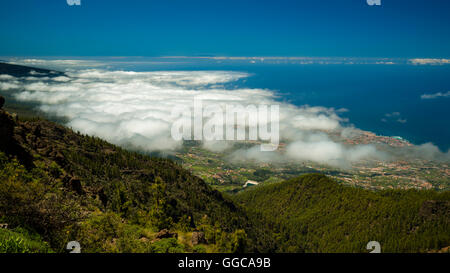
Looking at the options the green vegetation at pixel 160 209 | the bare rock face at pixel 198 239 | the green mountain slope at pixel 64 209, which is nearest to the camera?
the green mountain slope at pixel 64 209

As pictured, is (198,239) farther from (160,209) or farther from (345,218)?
(345,218)

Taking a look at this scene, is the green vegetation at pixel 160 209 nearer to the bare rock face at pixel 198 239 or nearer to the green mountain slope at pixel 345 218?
the bare rock face at pixel 198 239

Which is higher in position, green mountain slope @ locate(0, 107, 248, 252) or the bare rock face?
green mountain slope @ locate(0, 107, 248, 252)

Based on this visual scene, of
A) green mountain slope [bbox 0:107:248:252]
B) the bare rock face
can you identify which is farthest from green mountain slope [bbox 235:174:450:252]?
the bare rock face

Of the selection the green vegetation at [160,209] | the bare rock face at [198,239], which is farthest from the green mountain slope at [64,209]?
the bare rock face at [198,239]

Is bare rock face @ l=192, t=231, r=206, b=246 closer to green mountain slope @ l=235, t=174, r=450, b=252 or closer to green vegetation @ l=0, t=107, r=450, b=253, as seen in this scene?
green vegetation @ l=0, t=107, r=450, b=253

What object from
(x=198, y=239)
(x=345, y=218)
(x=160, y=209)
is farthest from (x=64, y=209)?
(x=345, y=218)
